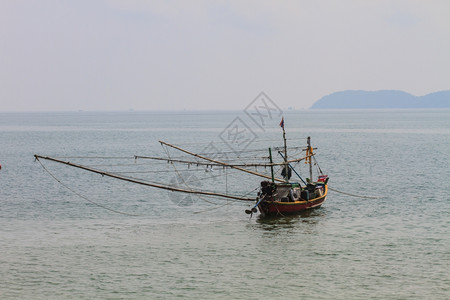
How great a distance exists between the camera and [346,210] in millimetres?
51656

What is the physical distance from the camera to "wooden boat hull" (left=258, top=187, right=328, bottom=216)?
157 feet

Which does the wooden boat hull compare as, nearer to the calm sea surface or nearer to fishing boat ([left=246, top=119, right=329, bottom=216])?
fishing boat ([left=246, top=119, right=329, bottom=216])

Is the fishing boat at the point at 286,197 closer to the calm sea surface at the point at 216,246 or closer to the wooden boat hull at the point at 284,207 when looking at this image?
the wooden boat hull at the point at 284,207

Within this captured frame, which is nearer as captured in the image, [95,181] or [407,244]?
[407,244]

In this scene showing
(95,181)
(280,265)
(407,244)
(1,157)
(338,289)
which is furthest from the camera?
(1,157)

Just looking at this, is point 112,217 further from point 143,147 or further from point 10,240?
point 143,147

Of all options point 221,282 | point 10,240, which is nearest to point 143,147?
point 10,240

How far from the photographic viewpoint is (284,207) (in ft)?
160

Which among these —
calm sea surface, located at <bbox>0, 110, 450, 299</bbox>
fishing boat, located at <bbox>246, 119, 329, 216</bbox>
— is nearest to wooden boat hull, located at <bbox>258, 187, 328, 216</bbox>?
fishing boat, located at <bbox>246, 119, 329, 216</bbox>

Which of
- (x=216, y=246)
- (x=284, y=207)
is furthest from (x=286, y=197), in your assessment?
(x=216, y=246)

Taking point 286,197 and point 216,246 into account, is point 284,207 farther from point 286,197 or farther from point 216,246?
point 216,246

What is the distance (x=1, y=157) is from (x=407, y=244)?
92177 mm

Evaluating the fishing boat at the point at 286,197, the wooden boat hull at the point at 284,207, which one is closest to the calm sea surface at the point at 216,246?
the wooden boat hull at the point at 284,207

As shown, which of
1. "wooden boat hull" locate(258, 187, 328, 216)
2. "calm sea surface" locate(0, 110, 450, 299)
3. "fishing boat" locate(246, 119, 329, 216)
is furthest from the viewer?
"wooden boat hull" locate(258, 187, 328, 216)
